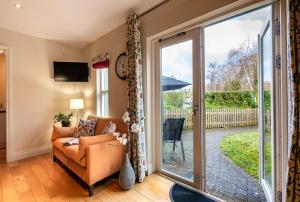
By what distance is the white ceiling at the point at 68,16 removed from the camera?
2.60m

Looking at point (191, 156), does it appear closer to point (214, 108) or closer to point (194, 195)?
point (194, 195)

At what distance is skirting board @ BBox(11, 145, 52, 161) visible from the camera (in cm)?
359

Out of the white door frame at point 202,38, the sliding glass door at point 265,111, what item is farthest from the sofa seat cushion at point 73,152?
the sliding glass door at point 265,111

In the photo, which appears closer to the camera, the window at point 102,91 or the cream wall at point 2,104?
the window at point 102,91

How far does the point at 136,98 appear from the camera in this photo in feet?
8.60

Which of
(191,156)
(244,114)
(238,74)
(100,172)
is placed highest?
(238,74)

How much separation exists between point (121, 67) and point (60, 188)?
6.83 feet

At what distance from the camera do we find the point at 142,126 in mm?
2670

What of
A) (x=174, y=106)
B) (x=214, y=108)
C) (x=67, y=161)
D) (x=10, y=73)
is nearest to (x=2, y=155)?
(x=10, y=73)

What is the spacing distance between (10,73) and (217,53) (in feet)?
12.5

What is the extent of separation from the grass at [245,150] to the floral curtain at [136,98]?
5.10 feet

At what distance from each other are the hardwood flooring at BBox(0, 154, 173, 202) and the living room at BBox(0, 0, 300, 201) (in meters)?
0.01

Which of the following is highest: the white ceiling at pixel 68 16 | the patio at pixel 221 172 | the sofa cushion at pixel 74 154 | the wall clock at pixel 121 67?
the white ceiling at pixel 68 16

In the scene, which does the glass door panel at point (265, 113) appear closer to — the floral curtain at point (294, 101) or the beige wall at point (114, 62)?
the floral curtain at point (294, 101)
